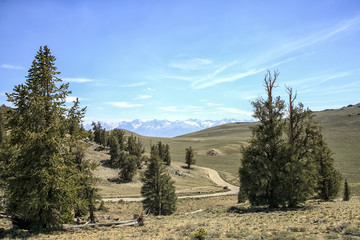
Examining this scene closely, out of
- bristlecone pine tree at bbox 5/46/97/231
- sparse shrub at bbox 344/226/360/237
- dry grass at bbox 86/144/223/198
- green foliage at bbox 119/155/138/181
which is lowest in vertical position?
dry grass at bbox 86/144/223/198

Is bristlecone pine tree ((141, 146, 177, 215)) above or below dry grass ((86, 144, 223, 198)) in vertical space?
above

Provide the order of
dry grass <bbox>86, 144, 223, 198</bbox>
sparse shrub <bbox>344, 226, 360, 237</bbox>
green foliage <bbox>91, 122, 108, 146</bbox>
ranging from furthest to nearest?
green foliage <bbox>91, 122, 108, 146</bbox>, dry grass <bbox>86, 144, 223, 198</bbox>, sparse shrub <bbox>344, 226, 360, 237</bbox>

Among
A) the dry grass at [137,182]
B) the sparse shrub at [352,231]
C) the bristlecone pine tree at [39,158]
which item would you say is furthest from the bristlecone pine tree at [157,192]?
the sparse shrub at [352,231]

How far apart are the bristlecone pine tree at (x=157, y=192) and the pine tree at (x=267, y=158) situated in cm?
1289

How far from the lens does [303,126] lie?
66.1 feet

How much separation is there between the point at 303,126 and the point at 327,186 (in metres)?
13.3

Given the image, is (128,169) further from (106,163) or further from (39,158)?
(39,158)

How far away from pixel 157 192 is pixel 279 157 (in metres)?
17.6

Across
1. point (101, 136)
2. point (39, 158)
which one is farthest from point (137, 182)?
point (39, 158)

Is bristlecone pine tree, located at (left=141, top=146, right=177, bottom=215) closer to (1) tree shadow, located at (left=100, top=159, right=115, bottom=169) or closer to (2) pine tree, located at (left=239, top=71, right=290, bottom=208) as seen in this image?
(2) pine tree, located at (left=239, top=71, right=290, bottom=208)

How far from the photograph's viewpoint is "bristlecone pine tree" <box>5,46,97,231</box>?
12.6 metres

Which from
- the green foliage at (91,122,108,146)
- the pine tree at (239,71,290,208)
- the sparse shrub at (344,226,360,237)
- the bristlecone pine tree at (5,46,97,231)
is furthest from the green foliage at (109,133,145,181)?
the sparse shrub at (344,226,360,237)

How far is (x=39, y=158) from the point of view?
13039mm

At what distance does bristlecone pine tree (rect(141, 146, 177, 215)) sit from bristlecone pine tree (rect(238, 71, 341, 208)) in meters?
13.1
